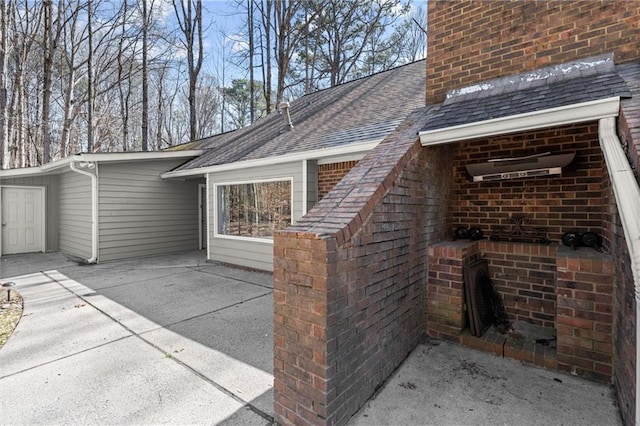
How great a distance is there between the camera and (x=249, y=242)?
7.41 m

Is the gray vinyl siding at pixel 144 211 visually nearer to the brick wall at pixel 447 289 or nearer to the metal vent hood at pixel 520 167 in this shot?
the brick wall at pixel 447 289

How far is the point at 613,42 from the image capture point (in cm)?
336

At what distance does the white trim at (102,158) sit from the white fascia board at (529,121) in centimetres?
750

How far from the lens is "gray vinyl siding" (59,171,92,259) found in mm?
→ 8469

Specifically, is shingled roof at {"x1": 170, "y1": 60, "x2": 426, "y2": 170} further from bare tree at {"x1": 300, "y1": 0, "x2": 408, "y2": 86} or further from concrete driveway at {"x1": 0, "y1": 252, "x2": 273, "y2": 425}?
bare tree at {"x1": 300, "y1": 0, "x2": 408, "y2": 86}

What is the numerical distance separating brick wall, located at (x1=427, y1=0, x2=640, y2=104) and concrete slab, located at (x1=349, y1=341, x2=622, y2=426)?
3.19 metres

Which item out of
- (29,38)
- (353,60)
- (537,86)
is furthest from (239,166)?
(29,38)

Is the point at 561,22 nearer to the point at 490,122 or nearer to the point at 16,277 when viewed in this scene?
the point at 490,122

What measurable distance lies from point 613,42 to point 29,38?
718 inches

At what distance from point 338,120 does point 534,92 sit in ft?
13.9

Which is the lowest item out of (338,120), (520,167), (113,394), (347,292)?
(113,394)

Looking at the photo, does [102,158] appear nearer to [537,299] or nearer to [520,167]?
[520,167]

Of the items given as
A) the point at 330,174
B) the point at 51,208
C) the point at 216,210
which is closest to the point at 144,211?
the point at 216,210

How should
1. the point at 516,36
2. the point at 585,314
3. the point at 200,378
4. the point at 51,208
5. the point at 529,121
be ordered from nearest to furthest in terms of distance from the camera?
Answer: 1. the point at 585,314
2. the point at 200,378
3. the point at 529,121
4. the point at 516,36
5. the point at 51,208
